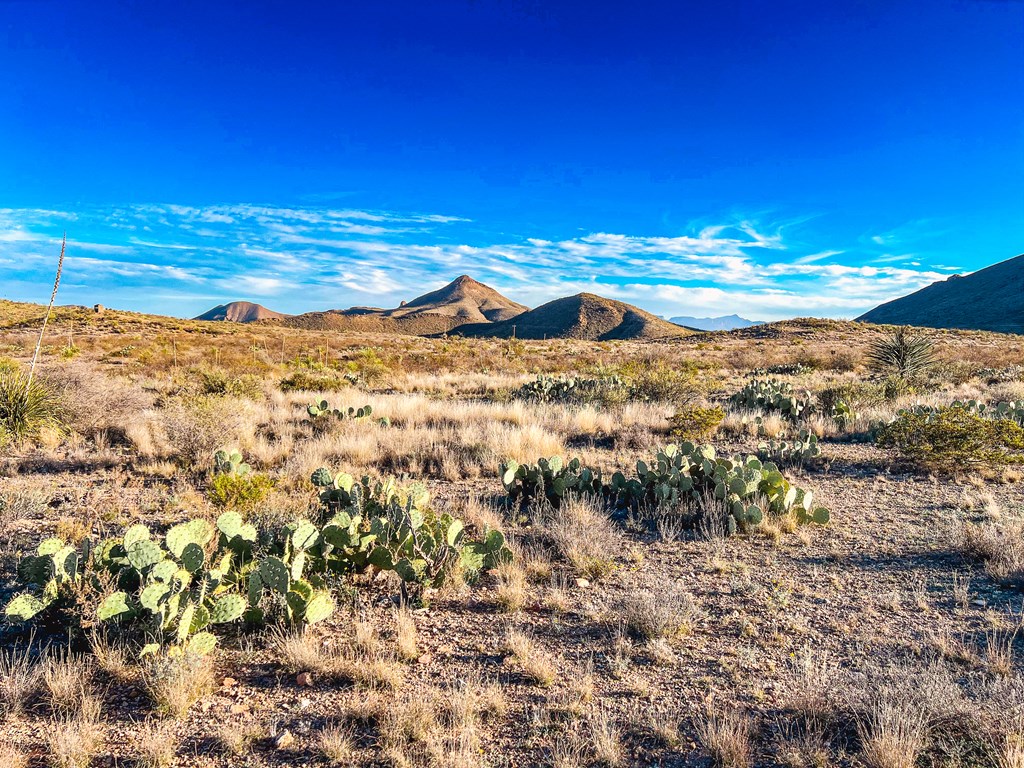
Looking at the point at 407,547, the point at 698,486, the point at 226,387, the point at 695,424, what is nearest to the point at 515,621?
the point at 407,547

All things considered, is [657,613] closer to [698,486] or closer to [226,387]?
[698,486]

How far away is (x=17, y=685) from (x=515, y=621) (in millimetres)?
2771

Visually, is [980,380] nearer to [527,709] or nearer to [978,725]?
[978,725]

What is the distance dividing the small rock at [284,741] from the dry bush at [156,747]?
1.51 ft

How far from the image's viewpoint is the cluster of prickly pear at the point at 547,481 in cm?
595

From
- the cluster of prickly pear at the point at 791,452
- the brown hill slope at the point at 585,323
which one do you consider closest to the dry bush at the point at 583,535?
the cluster of prickly pear at the point at 791,452

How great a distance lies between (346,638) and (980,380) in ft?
64.3

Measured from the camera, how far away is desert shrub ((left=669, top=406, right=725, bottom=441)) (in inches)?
364

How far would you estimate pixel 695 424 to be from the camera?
936 cm

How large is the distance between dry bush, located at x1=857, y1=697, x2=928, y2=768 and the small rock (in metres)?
2.69

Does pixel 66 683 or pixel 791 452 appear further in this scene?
pixel 791 452

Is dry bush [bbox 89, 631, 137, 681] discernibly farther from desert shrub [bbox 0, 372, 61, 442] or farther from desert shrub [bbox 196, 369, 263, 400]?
desert shrub [bbox 196, 369, 263, 400]

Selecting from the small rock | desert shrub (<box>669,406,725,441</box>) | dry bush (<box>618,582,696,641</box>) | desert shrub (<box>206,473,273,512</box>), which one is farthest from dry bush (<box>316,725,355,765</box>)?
desert shrub (<box>669,406,725,441</box>)

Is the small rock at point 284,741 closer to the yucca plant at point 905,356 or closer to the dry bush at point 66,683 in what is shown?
the dry bush at point 66,683
